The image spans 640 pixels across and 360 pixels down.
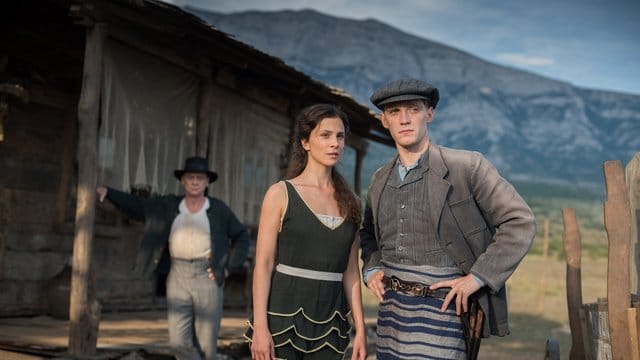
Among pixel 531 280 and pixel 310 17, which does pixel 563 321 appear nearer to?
pixel 531 280

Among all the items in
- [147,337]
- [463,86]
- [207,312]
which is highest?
[463,86]

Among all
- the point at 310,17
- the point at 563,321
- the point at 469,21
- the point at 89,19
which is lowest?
the point at 563,321

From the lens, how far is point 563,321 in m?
18.6

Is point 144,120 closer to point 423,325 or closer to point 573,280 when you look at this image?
point 573,280

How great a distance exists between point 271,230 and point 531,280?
27887 mm

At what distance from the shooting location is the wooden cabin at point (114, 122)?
8.19m

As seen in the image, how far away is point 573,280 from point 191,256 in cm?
304

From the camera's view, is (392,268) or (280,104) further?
(280,104)

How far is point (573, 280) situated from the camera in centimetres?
615

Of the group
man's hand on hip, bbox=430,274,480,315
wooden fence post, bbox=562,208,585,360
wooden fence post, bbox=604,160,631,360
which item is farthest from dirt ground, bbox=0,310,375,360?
man's hand on hip, bbox=430,274,480,315

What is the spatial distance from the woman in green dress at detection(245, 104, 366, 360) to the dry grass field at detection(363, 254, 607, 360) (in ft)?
27.9

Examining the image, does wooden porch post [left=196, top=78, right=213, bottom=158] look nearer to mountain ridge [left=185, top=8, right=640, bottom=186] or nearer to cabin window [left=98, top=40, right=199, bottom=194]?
cabin window [left=98, top=40, right=199, bottom=194]

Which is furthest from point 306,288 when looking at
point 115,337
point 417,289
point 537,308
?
point 537,308

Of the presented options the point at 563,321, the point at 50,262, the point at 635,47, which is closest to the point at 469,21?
the point at 635,47
